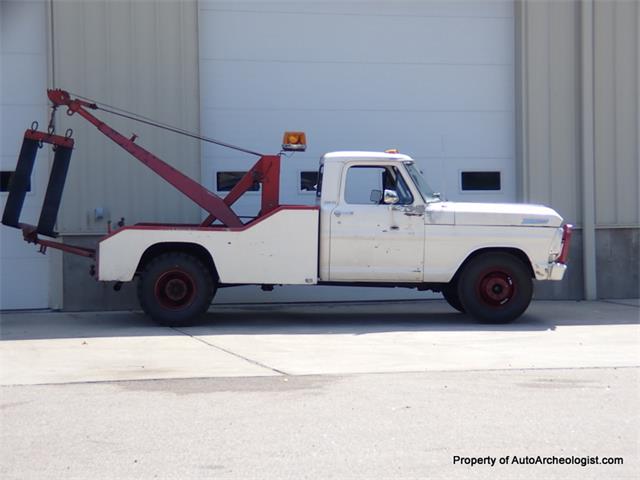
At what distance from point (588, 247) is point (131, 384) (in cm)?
925

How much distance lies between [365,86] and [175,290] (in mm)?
4953

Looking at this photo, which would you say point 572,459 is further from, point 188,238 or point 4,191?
point 4,191

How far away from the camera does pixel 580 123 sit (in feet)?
50.6

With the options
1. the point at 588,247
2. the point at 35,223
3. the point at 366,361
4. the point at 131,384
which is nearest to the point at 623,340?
the point at 366,361

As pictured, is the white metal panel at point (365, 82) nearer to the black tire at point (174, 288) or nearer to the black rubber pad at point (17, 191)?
the black tire at point (174, 288)

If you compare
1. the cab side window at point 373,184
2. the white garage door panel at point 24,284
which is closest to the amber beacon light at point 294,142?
the cab side window at point 373,184

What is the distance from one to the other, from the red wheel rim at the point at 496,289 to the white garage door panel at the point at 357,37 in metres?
4.51

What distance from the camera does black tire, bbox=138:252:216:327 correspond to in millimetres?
11883

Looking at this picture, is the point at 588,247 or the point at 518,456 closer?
the point at 518,456

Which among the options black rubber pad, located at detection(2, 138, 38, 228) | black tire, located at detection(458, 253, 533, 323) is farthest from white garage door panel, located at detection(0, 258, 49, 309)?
black tire, located at detection(458, 253, 533, 323)

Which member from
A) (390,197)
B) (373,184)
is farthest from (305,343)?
(373,184)

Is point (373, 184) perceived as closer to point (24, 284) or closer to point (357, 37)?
point (357, 37)

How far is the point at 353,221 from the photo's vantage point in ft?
39.1

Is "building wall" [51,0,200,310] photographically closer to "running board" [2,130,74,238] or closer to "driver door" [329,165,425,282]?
"running board" [2,130,74,238]
